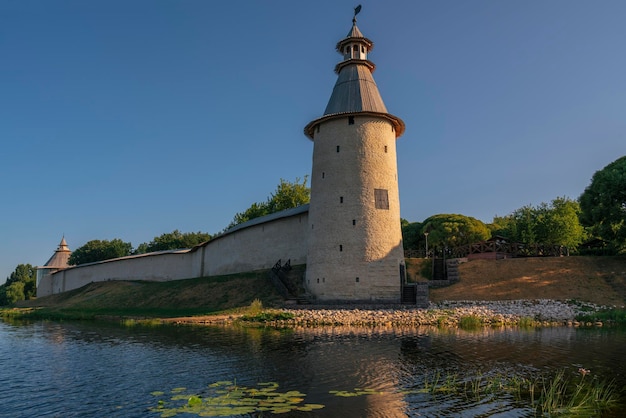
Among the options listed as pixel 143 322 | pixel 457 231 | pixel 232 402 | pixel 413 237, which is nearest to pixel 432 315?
pixel 143 322

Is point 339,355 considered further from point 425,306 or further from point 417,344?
point 425,306

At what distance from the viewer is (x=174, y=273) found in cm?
4572

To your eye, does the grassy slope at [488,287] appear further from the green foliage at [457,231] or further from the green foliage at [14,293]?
the green foliage at [14,293]

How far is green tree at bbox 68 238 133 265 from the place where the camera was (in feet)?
227

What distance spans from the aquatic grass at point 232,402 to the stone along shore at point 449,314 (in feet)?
40.5

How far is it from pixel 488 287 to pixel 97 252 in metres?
60.7

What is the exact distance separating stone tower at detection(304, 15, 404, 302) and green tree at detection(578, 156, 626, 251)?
13197 mm

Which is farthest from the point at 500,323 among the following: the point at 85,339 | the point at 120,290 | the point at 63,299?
the point at 63,299

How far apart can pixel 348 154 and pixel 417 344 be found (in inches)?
608

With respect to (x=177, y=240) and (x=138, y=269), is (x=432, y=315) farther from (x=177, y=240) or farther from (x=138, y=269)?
(x=177, y=240)

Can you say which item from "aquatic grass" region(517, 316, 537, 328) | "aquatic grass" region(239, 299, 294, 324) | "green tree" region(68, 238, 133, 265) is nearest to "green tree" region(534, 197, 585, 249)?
"aquatic grass" region(517, 316, 537, 328)

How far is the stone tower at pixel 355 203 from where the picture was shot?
27.4m

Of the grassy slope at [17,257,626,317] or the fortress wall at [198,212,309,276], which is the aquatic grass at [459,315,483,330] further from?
the fortress wall at [198,212,309,276]

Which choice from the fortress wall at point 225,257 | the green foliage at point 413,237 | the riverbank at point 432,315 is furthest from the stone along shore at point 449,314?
the green foliage at point 413,237
